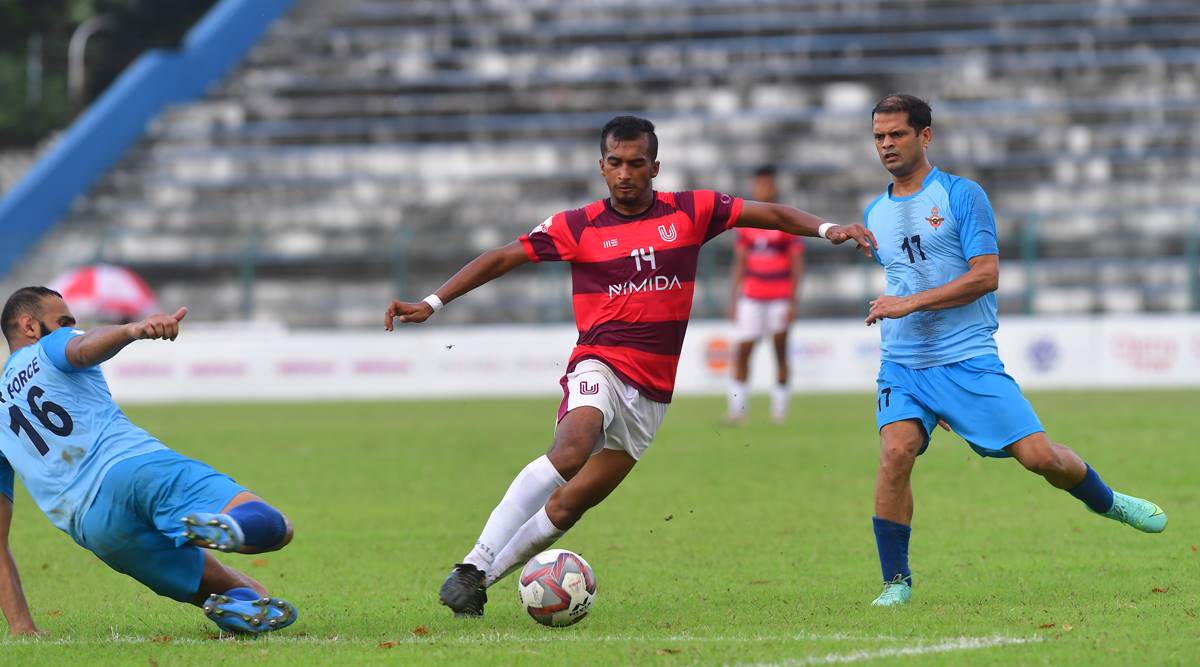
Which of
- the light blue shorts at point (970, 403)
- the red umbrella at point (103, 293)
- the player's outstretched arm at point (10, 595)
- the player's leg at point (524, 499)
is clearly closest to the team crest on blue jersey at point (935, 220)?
the light blue shorts at point (970, 403)

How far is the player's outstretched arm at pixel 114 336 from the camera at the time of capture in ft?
19.6

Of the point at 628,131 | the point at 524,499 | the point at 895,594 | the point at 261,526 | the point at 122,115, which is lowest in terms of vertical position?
the point at 895,594

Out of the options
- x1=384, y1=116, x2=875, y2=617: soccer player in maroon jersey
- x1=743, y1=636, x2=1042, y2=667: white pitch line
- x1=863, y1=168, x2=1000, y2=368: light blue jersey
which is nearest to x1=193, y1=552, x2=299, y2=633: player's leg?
x1=384, y1=116, x2=875, y2=617: soccer player in maroon jersey

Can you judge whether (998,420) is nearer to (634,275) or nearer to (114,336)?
(634,275)

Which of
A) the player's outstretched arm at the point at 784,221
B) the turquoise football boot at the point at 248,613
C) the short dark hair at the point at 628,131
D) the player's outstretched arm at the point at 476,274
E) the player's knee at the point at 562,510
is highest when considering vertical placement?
the short dark hair at the point at 628,131

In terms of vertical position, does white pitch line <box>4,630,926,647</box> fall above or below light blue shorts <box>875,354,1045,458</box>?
below

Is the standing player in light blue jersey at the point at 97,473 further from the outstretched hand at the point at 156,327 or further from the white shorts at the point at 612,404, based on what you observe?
the white shorts at the point at 612,404

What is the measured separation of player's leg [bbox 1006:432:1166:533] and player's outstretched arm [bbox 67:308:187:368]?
3582 mm

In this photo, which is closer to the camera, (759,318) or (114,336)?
(114,336)

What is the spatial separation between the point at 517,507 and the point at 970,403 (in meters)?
2.01

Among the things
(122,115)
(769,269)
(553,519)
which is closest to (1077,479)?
Answer: (553,519)

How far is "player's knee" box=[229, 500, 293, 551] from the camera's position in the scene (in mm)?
6180

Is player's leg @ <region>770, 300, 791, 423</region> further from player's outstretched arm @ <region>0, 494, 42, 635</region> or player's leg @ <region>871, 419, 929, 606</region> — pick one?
player's outstretched arm @ <region>0, 494, 42, 635</region>

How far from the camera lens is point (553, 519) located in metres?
7.27
